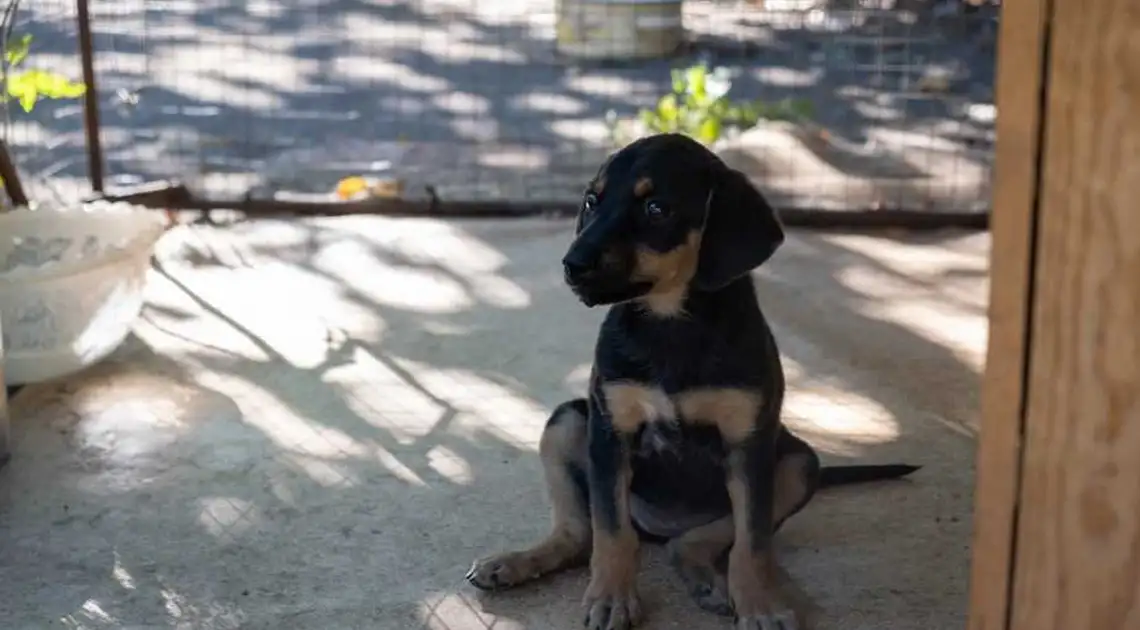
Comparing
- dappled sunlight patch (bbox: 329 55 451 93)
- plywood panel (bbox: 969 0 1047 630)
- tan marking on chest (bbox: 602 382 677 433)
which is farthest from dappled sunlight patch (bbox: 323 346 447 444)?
→ dappled sunlight patch (bbox: 329 55 451 93)

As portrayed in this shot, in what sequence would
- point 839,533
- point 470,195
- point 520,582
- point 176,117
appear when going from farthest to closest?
point 176,117
point 470,195
point 839,533
point 520,582

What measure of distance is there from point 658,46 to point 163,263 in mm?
3405

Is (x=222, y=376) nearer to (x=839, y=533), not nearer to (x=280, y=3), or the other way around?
(x=839, y=533)

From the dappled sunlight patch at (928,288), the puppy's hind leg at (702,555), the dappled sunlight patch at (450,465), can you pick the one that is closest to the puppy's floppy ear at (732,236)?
the puppy's hind leg at (702,555)

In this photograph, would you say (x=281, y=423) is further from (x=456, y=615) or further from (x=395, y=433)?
(x=456, y=615)

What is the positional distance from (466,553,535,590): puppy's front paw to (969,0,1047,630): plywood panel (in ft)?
4.16

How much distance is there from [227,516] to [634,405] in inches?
44.8

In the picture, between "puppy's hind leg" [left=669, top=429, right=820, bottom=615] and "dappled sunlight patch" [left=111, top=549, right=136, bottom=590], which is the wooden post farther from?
"dappled sunlight patch" [left=111, top=549, right=136, bottom=590]

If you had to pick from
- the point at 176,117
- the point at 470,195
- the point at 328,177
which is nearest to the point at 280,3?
the point at 176,117

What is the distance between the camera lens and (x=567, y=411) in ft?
10.8

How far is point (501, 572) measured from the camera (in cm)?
312

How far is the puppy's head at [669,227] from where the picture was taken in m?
2.74

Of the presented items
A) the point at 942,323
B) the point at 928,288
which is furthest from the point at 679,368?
the point at 928,288

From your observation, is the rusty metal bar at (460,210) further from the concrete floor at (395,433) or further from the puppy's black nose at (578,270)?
the puppy's black nose at (578,270)
